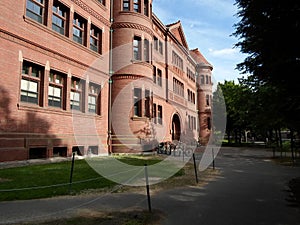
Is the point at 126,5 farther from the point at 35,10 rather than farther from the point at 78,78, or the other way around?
the point at 35,10

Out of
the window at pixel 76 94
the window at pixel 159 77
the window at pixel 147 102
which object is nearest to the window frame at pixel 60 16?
the window at pixel 76 94

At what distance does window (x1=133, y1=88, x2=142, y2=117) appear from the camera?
21.1m

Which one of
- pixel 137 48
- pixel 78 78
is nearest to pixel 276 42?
pixel 78 78

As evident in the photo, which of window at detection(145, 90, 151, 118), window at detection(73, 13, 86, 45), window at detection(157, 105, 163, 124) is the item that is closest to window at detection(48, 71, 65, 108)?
window at detection(73, 13, 86, 45)

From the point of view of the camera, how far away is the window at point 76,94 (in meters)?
16.5

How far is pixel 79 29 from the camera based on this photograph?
57.6 ft

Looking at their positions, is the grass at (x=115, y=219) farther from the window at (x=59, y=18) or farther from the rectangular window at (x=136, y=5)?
the rectangular window at (x=136, y=5)

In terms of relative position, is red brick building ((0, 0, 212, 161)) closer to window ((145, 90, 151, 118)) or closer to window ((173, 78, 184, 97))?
window ((145, 90, 151, 118))

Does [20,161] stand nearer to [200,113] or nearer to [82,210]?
[82,210]

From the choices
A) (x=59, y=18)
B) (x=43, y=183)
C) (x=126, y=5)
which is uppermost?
(x=126, y=5)

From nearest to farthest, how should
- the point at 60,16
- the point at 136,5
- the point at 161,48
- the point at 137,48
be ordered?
the point at 60,16 < the point at 137,48 < the point at 136,5 < the point at 161,48

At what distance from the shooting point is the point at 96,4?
19016 mm

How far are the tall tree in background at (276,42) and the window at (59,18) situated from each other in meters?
11.7

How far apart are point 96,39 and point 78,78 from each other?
4.17 meters
